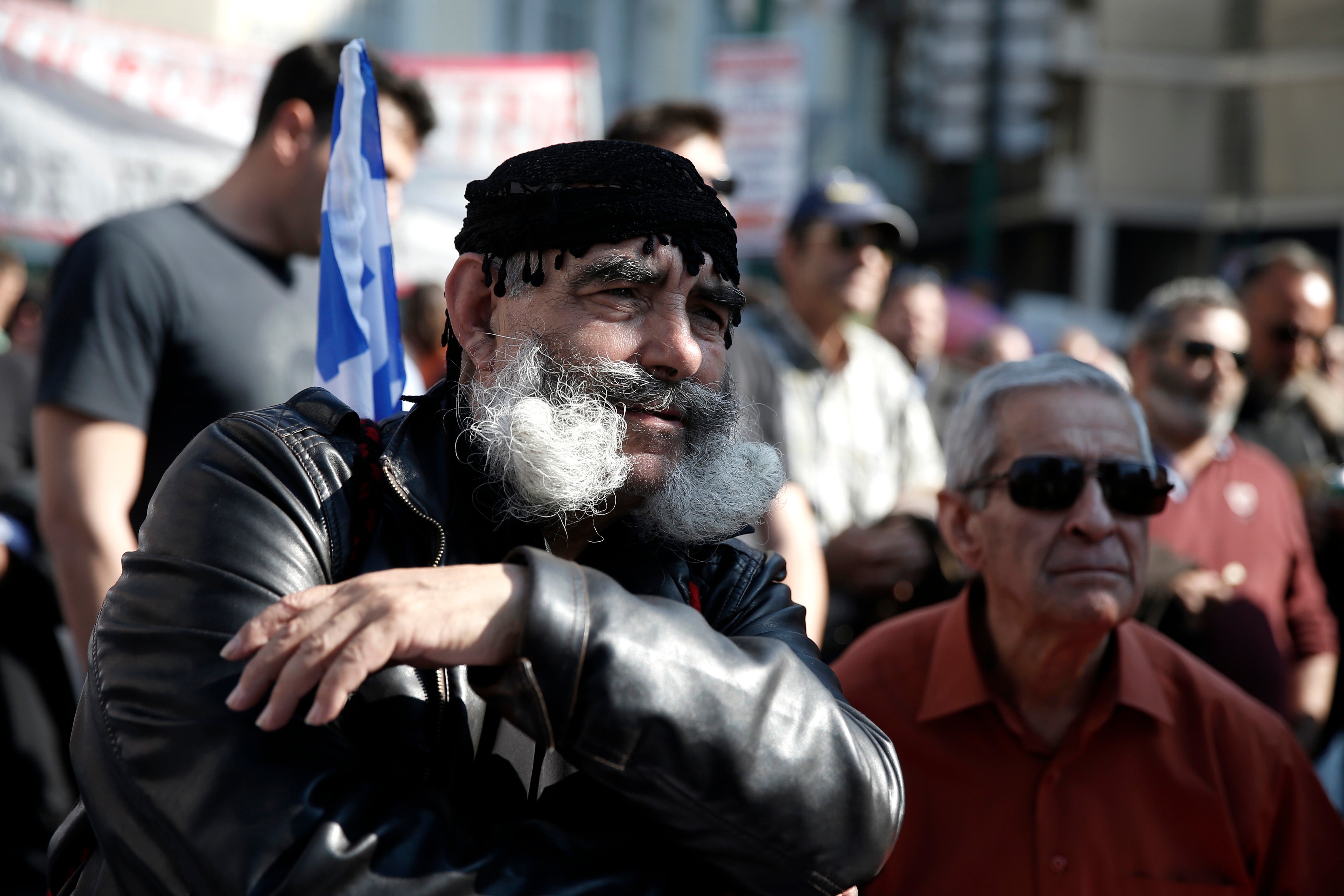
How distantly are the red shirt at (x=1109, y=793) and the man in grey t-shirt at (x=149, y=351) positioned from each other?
155cm

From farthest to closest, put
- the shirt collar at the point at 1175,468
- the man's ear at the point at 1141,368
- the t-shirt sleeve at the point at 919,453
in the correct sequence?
1. the man's ear at the point at 1141,368
2. the t-shirt sleeve at the point at 919,453
3. the shirt collar at the point at 1175,468

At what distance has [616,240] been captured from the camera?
69.3 inches

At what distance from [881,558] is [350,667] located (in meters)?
2.58

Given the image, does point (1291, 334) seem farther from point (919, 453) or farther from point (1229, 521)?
point (919, 453)

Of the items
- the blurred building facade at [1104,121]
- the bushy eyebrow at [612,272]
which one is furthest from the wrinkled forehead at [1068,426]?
the blurred building facade at [1104,121]

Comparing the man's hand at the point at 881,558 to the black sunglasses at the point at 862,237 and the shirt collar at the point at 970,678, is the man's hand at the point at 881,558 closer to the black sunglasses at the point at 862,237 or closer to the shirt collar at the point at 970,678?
the shirt collar at the point at 970,678

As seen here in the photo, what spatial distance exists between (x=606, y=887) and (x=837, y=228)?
369cm

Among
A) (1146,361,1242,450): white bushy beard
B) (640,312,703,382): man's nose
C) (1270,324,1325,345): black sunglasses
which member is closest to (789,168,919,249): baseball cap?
(1146,361,1242,450): white bushy beard

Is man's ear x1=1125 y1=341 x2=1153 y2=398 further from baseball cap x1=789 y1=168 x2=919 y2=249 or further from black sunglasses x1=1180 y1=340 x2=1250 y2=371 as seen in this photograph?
baseball cap x1=789 y1=168 x2=919 y2=249

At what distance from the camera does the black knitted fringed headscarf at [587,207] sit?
1753 mm

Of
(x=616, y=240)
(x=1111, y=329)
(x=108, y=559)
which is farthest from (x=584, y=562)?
(x=1111, y=329)

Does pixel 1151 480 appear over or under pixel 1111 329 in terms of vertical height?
over

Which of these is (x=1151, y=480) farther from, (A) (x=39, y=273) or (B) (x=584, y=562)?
(A) (x=39, y=273)

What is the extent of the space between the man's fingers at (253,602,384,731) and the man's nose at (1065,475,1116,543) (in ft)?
5.79
